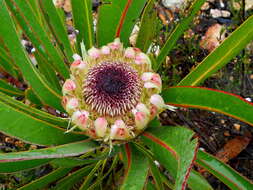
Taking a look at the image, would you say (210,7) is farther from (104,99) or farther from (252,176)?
(104,99)

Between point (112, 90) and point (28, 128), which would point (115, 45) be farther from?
point (28, 128)

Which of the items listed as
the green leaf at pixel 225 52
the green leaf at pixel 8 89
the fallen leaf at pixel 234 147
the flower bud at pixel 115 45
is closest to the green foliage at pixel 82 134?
Answer: the green leaf at pixel 225 52

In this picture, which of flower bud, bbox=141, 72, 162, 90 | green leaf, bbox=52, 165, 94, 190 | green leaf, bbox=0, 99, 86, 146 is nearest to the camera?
green leaf, bbox=0, 99, 86, 146

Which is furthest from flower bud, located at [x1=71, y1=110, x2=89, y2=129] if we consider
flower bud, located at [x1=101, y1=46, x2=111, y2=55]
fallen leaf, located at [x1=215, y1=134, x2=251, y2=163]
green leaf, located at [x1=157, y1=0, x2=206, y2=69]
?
fallen leaf, located at [x1=215, y1=134, x2=251, y2=163]

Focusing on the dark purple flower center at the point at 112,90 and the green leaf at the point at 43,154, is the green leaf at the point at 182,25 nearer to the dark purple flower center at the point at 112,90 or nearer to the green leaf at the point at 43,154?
the dark purple flower center at the point at 112,90

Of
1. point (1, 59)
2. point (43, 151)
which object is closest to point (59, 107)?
point (43, 151)

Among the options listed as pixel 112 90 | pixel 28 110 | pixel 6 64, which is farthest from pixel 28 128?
pixel 6 64

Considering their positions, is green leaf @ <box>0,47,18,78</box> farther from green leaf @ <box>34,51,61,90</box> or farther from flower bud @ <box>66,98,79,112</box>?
flower bud @ <box>66,98,79,112</box>
